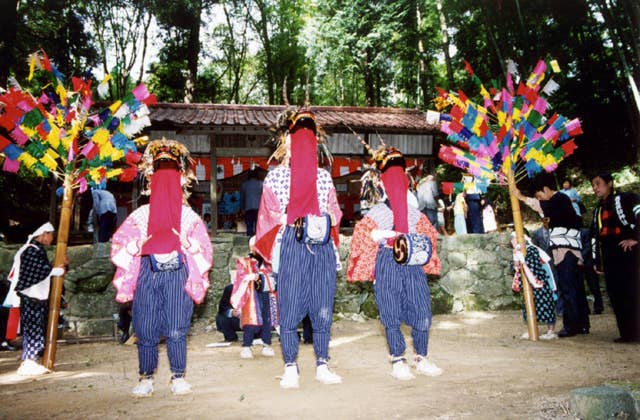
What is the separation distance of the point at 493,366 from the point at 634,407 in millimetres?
1692

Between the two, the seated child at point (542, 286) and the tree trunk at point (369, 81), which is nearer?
the seated child at point (542, 286)

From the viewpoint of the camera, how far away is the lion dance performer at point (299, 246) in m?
3.98

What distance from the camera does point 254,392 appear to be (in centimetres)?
400

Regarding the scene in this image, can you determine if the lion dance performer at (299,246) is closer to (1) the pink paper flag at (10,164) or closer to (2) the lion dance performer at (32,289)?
(2) the lion dance performer at (32,289)

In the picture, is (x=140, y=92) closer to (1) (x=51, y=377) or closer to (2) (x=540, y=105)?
(1) (x=51, y=377)

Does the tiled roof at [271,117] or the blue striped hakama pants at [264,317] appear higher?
the tiled roof at [271,117]

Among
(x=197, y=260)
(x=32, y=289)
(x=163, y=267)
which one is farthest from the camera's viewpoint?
(x=32, y=289)

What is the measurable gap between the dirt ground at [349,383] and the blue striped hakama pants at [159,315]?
0.32 m

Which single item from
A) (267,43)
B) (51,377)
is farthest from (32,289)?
(267,43)

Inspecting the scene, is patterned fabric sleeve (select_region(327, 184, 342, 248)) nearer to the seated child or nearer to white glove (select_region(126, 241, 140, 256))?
white glove (select_region(126, 241, 140, 256))

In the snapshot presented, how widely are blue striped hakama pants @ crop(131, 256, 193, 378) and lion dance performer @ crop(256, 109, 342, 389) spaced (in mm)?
762

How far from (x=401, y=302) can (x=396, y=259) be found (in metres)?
0.42

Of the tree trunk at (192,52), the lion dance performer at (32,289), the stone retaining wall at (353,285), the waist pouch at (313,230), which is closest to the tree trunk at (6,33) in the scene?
the stone retaining wall at (353,285)

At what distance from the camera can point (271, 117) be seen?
13.3 metres
